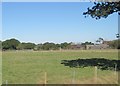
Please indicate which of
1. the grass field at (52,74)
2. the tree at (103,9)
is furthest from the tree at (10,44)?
the tree at (103,9)

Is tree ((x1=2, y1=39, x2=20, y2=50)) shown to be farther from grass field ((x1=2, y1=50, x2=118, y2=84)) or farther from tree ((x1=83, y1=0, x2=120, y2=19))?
tree ((x1=83, y1=0, x2=120, y2=19))

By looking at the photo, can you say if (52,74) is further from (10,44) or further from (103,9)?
(10,44)

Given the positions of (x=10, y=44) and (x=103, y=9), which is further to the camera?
(x=10, y=44)

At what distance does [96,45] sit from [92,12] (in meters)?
141

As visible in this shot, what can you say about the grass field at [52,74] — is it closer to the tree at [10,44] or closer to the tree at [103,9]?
the tree at [103,9]

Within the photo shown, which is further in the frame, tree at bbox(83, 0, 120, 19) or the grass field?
tree at bbox(83, 0, 120, 19)

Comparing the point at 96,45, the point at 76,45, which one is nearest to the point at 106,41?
the point at 96,45

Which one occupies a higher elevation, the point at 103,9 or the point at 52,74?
the point at 103,9

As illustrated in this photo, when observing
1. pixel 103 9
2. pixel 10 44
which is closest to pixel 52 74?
pixel 103 9

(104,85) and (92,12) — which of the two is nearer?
(104,85)

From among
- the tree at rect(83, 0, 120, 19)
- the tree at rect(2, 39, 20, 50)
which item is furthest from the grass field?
the tree at rect(2, 39, 20, 50)

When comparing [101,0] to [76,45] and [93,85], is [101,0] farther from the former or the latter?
[76,45]

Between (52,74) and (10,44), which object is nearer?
(52,74)

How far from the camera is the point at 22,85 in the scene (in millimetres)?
22266
